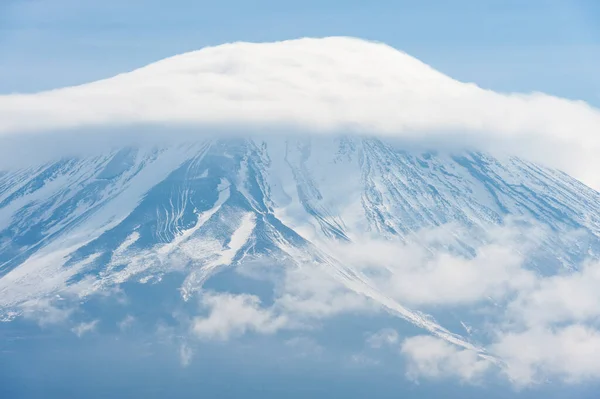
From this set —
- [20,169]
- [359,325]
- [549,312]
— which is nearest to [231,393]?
[359,325]

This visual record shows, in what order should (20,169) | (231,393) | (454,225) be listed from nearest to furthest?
(231,393) < (454,225) < (20,169)

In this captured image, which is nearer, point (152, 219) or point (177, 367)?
point (177, 367)

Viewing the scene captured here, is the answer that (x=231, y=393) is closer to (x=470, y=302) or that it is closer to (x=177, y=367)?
(x=177, y=367)

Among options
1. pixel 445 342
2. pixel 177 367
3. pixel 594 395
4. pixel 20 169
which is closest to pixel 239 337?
pixel 177 367

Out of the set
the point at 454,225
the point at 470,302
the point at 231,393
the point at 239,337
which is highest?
the point at 454,225

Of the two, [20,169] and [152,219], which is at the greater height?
[20,169]

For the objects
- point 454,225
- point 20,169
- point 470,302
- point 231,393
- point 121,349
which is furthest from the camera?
point 20,169
